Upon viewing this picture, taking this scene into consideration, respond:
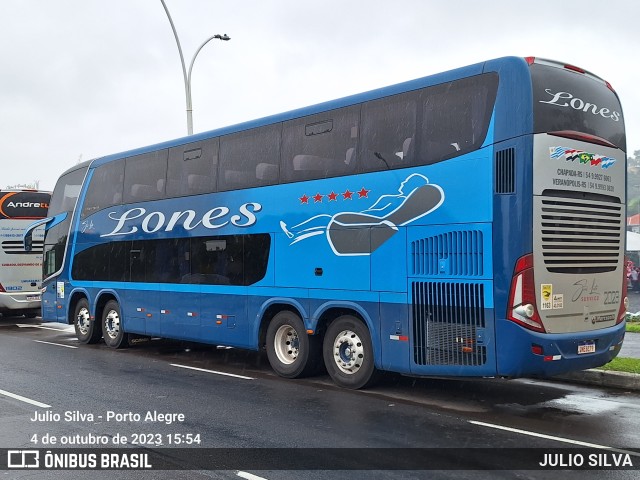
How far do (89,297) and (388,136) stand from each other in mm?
9226

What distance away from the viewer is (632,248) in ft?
120

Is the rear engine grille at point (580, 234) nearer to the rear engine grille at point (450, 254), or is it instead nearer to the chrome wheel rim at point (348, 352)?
the rear engine grille at point (450, 254)

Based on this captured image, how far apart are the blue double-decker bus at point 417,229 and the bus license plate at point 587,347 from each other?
25 millimetres

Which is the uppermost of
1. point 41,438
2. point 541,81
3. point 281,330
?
point 541,81

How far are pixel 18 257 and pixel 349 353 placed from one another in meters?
14.8

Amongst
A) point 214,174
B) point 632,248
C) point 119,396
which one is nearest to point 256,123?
point 214,174

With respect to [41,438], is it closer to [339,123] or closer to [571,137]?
[339,123]

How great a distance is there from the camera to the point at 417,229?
29.5ft
